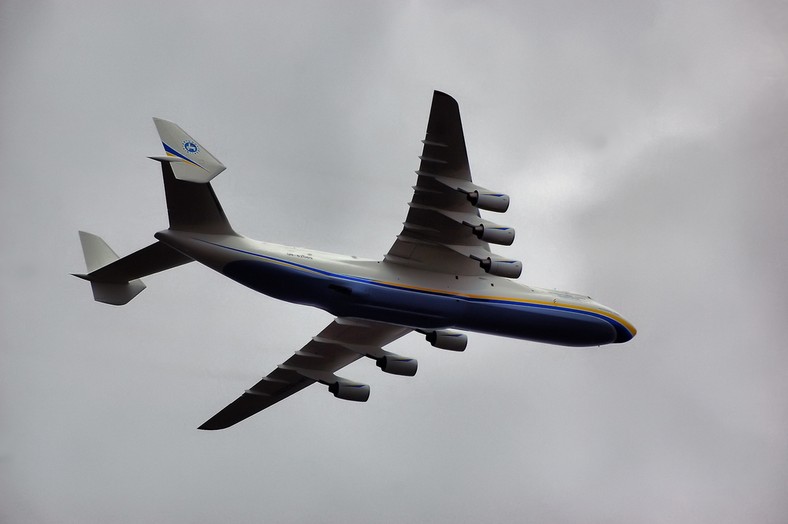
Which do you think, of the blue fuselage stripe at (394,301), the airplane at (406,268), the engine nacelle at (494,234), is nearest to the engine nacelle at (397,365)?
the airplane at (406,268)

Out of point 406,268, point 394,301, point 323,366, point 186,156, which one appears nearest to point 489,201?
point 406,268

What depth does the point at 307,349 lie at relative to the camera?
3384 cm

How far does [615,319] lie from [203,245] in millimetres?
12922

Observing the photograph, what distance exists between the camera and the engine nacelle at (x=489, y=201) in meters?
27.2

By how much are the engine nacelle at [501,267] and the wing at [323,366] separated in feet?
15.6

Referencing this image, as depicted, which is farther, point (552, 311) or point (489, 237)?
point (552, 311)

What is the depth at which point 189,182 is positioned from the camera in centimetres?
2558

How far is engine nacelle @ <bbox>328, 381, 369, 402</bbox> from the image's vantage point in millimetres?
33906

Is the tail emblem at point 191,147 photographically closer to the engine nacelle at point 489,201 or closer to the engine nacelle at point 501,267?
the engine nacelle at point 489,201

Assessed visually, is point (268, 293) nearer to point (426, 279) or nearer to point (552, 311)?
point (426, 279)

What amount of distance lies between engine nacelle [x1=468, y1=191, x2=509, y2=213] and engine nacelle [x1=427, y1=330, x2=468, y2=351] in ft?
16.5

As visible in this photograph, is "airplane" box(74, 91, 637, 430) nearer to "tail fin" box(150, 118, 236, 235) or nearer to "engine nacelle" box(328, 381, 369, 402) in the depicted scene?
"tail fin" box(150, 118, 236, 235)

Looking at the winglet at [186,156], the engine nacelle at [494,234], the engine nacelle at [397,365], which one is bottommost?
the engine nacelle at [397,365]

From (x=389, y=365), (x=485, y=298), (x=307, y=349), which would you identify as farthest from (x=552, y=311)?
(x=307, y=349)
